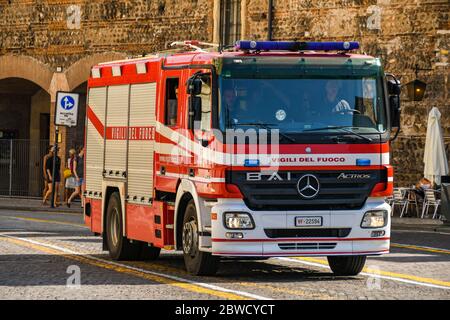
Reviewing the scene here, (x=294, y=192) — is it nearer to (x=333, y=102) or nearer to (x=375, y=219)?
(x=375, y=219)

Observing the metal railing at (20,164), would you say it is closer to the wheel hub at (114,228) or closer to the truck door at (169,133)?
the wheel hub at (114,228)

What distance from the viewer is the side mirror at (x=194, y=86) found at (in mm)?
17375

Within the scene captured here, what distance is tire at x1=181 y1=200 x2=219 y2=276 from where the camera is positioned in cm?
1759

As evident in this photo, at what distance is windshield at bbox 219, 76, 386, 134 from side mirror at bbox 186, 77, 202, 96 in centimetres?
27

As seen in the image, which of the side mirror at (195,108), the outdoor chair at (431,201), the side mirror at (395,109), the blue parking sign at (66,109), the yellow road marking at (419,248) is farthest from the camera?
the blue parking sign at (66,109)

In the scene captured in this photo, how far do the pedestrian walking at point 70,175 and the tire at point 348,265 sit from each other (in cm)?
2420

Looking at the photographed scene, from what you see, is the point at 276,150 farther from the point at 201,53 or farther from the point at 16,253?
the point at 16,253

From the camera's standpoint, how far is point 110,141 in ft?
69.3

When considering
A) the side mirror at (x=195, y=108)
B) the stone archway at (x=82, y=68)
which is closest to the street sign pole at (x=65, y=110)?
the stone archway at (x=82, y=68)

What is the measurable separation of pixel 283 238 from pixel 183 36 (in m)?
26.7

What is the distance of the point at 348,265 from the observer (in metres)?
18.1

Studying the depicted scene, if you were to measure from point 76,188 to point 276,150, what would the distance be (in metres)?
25.3

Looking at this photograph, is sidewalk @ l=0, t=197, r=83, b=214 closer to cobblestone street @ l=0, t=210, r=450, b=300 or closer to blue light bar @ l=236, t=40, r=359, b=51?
cobblestone street @ l=0, t=210, r=450, b=300
